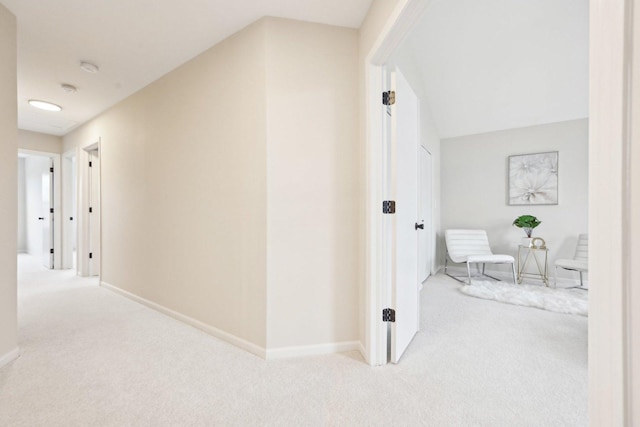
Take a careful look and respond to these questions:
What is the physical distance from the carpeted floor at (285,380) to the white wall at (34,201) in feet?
17.5

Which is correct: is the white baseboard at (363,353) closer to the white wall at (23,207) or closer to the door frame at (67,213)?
the door frame at (67,213)

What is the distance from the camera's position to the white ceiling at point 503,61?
122 inches

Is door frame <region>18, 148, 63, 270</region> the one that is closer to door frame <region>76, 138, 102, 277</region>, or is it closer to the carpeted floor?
door frame <region>76, 138, 102, 277</region>

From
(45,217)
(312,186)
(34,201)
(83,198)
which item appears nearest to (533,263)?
(312,186)

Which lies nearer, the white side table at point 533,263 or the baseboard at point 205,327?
the baseboard at point 205,327

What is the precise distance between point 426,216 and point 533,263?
69.8 inches

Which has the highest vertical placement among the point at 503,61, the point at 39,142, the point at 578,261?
the point at 503,61

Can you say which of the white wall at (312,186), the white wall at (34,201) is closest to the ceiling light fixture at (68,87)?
the white wall at (312,186)

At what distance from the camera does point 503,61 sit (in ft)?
11.9

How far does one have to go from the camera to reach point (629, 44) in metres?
0.52

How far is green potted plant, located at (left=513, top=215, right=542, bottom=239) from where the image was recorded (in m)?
4.00

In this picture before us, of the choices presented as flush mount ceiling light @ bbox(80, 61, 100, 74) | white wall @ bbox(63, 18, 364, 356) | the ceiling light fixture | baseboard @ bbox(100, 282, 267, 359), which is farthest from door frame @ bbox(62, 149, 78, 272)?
white wall @ bbox(63, 18, 364, 356)

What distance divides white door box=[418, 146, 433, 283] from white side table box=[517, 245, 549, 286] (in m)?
1.22

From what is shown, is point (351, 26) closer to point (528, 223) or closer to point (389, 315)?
point (389, 315)
